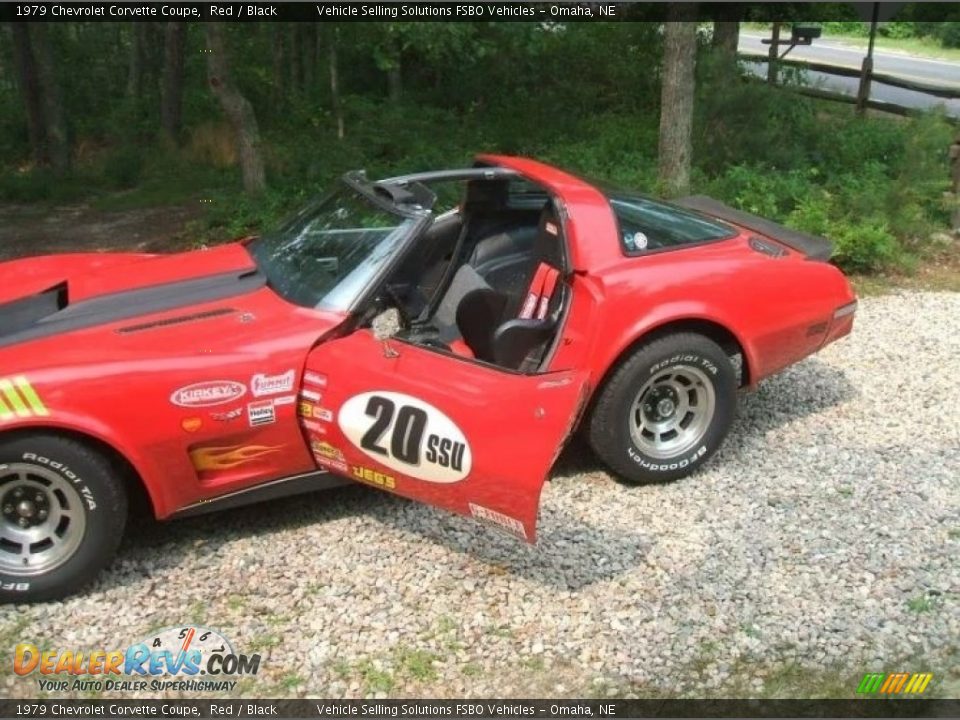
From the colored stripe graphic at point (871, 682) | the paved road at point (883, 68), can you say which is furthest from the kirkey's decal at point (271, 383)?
the paved road at point (883, 68)

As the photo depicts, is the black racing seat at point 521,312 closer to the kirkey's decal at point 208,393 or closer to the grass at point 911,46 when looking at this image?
the kirkey's decal at point 208,393

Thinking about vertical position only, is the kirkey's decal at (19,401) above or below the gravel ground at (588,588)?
above

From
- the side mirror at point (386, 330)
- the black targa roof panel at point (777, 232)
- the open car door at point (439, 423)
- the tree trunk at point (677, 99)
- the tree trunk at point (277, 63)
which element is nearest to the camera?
the open car door at point (439, 423)

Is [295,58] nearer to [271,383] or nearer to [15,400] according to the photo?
[271,383]

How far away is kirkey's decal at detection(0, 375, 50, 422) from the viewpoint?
2932 millimetres

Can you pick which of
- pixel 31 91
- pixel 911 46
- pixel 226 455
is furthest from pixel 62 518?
pixel 911 46

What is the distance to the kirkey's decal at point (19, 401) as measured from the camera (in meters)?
2.93

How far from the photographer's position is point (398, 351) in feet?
11.0

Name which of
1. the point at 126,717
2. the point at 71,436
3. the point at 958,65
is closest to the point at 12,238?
the point at 71,436

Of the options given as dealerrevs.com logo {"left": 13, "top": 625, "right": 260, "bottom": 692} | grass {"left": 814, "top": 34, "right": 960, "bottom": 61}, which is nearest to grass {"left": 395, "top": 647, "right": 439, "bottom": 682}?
dealerrevs.com logo {"left": 13, "top": 625, "right": 260, "bottom": 692}

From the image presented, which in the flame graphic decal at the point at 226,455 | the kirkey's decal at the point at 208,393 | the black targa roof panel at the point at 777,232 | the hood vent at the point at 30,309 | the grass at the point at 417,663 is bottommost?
the grass at the point at 417,663

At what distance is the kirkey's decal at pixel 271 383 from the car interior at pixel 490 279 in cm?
57

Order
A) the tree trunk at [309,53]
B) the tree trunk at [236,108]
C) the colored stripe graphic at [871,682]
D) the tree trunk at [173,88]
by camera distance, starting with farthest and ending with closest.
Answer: the tree trunk at [309,53] → the tree trunk at [173,88] → the tree trunk at [236,108] → the colored stripe graphic at [871,682]

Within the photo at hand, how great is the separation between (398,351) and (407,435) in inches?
13.7
